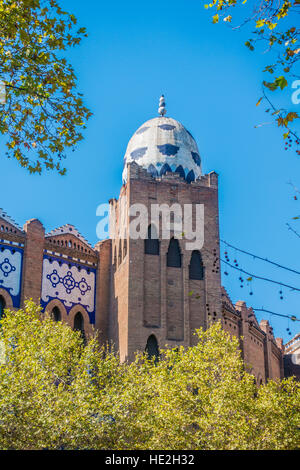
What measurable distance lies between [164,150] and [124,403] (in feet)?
37.0

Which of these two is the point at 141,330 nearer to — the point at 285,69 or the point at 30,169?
the point at 30,169

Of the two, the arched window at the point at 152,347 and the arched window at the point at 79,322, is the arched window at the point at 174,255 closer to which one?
the arched window at the point at 152,347

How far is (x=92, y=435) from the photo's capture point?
1416cm

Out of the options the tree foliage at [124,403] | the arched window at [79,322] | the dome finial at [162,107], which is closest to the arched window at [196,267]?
the arched window at [79,322]

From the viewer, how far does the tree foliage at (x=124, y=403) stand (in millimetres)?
13922

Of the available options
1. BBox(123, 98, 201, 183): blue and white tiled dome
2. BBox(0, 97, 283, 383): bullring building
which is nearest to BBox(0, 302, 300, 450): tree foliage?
BBox(0, 97, 283, 383): bullring building

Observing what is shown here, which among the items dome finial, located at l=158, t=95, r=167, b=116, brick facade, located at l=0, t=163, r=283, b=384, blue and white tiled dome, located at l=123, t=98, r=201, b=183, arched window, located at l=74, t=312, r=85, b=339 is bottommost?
arched window, located at l=74, t=312, r=85, b=339

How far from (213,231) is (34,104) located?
42.6ft

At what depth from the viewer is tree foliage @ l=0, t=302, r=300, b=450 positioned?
13922 mm

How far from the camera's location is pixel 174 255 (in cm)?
2264

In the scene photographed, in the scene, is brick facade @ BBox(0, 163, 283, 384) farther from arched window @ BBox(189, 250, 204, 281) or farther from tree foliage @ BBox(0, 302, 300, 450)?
tree foliage @ BBox(0, 302, 300, 450)

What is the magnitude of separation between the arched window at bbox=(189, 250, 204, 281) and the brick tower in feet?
0.10

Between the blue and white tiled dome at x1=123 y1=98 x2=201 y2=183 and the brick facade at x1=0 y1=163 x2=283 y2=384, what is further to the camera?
the blue and white tiled dome at x1=123 y1=98 x2=201 y2=183
